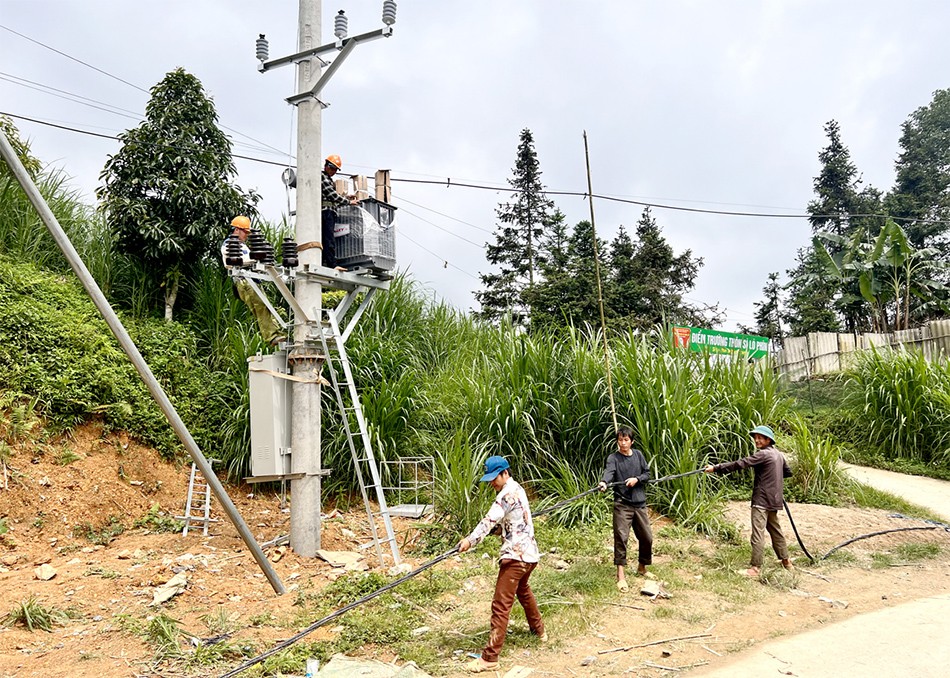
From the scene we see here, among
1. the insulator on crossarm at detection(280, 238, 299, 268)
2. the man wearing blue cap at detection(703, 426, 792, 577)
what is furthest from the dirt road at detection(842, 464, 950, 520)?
the insulator on crossarm at detection(280, 238, 299, 268)

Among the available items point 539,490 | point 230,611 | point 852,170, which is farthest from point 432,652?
point 852,170

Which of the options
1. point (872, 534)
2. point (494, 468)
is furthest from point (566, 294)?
point (494, 468)

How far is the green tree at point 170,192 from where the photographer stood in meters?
11.2

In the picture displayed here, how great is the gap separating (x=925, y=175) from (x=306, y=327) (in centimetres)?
3991

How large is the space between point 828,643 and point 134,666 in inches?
195

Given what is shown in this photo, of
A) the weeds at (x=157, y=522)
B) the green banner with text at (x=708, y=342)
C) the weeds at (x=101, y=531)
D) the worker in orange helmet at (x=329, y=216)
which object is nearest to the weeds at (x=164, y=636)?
the weeds at (x=101, y=531)

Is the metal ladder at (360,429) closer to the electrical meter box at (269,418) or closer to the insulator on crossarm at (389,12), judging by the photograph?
the electrical meter box at (269,418)

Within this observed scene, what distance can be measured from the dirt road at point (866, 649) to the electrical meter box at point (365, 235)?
16.8 ft

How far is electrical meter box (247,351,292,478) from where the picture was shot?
7.21 m

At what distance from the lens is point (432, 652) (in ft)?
16.5

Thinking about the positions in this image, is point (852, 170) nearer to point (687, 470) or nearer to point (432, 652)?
point (687, 470)

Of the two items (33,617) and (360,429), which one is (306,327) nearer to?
(360,429)

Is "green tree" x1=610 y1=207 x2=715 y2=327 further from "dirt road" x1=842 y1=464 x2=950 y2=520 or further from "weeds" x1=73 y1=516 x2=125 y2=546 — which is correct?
"weeds" x1=73 y1=516 x2=125 y2=546

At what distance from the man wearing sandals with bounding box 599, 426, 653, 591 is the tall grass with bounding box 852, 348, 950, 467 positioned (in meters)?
8.03
